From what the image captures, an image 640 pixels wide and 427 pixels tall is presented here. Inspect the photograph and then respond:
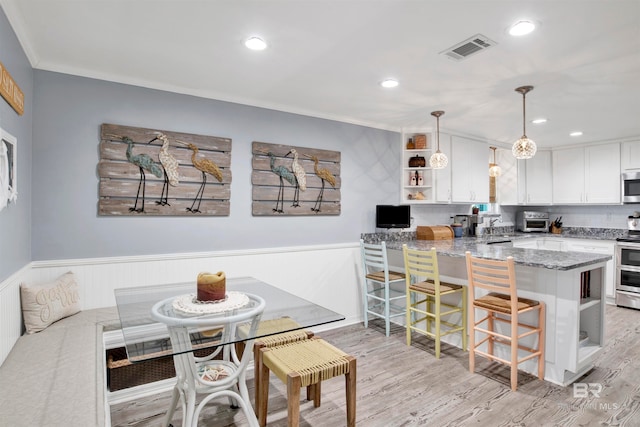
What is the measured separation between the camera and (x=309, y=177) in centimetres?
381

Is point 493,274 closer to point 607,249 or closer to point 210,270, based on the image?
point 210,270

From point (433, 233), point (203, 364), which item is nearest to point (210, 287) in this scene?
point (203, 364)

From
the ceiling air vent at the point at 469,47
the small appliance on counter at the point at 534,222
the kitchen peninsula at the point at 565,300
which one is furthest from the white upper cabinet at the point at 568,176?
the ceiling air vent at the point at 469,47

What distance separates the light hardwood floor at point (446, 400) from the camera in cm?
228

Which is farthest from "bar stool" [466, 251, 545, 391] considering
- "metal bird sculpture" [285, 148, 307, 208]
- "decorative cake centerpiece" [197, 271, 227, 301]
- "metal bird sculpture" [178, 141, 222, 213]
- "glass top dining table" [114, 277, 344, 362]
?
"metal bird sculpture" [178, 141, 222, 213]

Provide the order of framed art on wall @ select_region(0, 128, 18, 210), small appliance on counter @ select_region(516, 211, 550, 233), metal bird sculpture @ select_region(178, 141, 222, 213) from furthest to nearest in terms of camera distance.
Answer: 1. small appliance on counter @ select_region(516, 211, 550, 233)
2. metal bird sculpture @ select_region(178, 141, 222, 213)
3. framed art on wall @ select_region(0, 128, 18, 210)

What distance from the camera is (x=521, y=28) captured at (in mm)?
2051

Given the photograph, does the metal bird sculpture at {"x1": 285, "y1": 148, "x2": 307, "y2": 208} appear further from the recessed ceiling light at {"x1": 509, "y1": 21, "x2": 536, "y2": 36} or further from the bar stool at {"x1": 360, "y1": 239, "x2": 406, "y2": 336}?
the recessed ceiling light at {"x1": 509, "y1": 21, "x2": 536, "y2": 36}

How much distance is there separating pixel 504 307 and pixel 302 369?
167cm

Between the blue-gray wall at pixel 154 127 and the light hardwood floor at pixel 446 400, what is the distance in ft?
4.06

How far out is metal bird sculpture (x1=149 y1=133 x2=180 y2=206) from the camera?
3008mm

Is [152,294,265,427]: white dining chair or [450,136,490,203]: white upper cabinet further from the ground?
[450,136,490,203]: white upper cabinet

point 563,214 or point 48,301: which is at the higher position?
point 563,214
